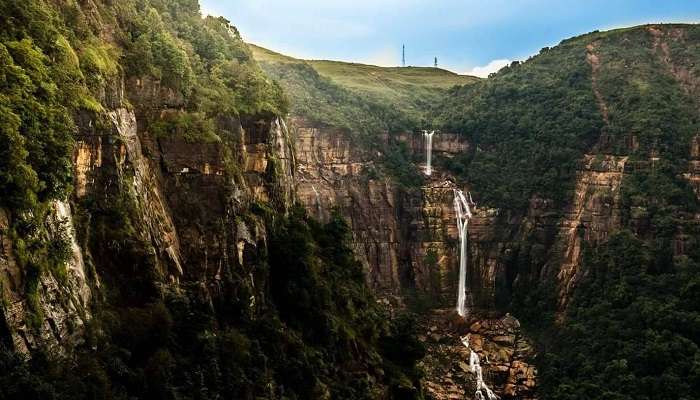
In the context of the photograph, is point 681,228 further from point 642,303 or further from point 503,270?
point 503,270

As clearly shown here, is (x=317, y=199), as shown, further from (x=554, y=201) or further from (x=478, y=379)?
(x=554, y=201)

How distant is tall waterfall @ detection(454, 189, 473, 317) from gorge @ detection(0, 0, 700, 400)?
25 centimetres

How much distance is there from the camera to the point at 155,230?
1054 inches

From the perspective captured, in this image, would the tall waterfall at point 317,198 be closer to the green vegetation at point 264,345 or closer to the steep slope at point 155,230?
the green vegetation at point 264,345

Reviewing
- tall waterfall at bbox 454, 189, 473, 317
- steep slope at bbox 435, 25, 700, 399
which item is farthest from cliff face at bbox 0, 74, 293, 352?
tall waterfall at bbox 454, 189, 473, 317

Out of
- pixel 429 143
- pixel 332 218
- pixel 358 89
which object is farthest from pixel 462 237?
pixel 358 89

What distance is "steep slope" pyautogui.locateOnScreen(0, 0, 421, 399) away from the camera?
63.0 ft

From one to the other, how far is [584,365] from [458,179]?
27.5 m

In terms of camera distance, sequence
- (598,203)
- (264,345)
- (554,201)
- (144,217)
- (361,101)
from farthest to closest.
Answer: (361,101), (554,201), (598,203), (264,345), (144,217)

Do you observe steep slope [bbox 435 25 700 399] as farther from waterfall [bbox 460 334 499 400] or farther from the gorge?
waterfall [bbox 460 334 499 400]

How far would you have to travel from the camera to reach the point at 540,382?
54.3 m

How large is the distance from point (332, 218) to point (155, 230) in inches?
1168

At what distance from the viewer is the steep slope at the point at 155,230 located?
19.2 meters

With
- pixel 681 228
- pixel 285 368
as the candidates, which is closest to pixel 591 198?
pixel 681 228
